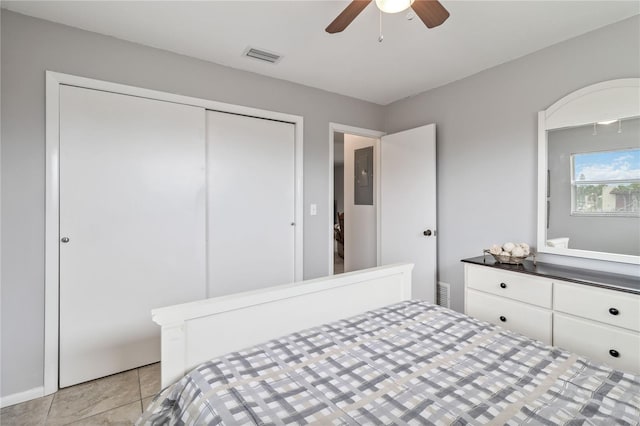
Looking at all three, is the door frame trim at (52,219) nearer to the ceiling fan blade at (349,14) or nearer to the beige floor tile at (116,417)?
the beige floor tile at (116,417)

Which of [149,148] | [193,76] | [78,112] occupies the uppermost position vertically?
[193,76]

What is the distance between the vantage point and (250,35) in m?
2.09

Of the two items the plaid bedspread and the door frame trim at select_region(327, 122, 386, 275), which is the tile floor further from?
the door frame trim at select_region(327, 122, 386, 275)

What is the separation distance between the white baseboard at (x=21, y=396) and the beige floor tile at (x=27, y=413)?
0.02 metres

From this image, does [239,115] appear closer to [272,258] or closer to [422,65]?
[272,258]

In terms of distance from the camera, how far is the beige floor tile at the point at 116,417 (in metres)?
1.67

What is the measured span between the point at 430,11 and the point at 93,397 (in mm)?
2942

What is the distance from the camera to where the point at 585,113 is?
6.66 feet

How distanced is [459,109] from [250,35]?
6.48 ft

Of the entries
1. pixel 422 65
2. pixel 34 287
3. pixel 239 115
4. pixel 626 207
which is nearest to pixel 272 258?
pixel 239 115

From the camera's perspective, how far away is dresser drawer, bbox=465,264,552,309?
192cm

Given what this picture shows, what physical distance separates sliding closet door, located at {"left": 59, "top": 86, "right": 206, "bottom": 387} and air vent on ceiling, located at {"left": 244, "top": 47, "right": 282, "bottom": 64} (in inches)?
23.5

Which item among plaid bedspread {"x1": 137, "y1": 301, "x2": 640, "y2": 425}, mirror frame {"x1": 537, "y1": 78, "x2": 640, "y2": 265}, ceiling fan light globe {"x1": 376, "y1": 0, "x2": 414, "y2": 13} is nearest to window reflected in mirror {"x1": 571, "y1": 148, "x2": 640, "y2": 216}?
mirror frame {"x1": 537, "y1": 78, "x2": 640, "y2": 265}

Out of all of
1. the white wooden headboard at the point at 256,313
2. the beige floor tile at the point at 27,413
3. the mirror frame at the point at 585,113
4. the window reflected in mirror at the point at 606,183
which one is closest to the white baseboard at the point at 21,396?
the beige floor tile at the point at 27,413
